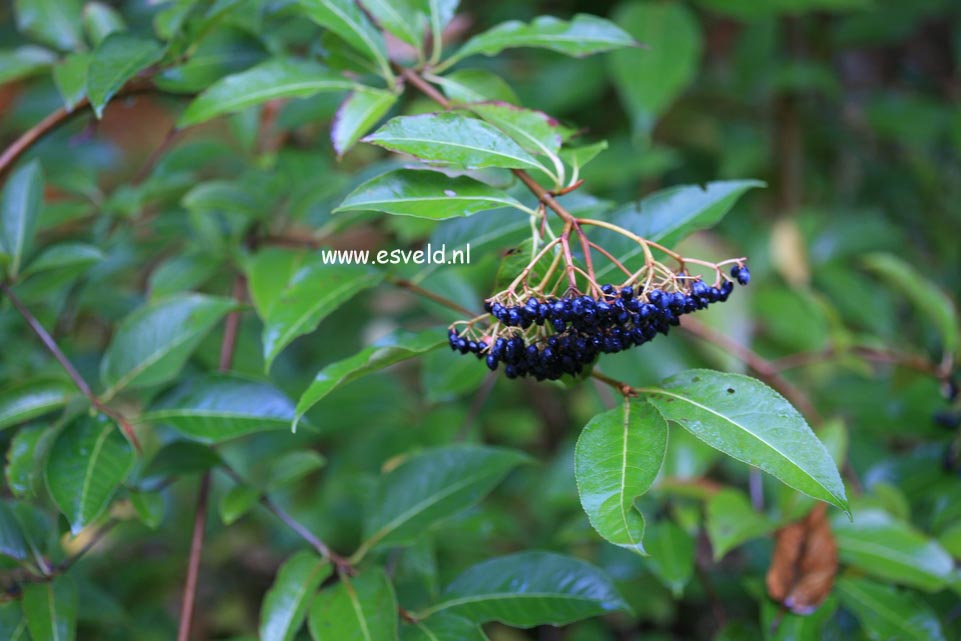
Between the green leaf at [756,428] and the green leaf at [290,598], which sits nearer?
the green leaf at [756,428]

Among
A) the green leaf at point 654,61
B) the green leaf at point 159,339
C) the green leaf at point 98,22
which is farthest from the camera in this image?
the green leaf at point 654,61

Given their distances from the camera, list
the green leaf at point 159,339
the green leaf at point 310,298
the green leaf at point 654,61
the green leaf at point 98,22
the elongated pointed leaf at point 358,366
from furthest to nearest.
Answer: the green leaf at point 654,61
the green leaf at point 98,22
the green leaf at point 159,339
the green leaf at point 310,298
the elongated pointed leaf at point 358,366

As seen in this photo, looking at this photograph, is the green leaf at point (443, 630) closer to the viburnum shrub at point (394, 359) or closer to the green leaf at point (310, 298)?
the viburnum shrub at point (394, 359)

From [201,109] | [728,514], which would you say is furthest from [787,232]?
[201,109]

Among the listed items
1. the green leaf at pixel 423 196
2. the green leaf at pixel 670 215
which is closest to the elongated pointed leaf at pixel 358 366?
the green leaf at pixel 423 196

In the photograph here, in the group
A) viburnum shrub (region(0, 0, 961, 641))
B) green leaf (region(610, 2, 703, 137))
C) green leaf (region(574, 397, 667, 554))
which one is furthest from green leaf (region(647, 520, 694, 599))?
green leaf (region(610, 2, 703, 137))

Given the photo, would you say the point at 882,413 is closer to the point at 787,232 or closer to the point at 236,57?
the point at 787,232
